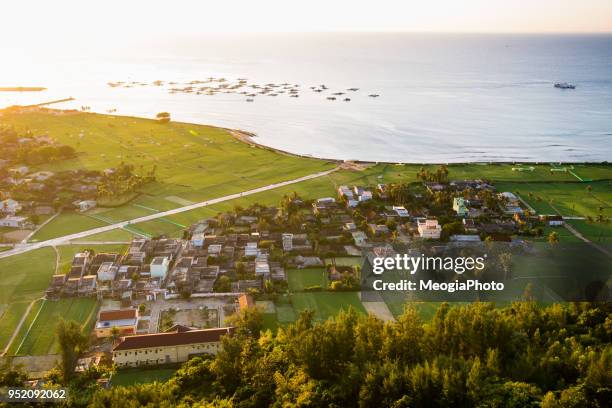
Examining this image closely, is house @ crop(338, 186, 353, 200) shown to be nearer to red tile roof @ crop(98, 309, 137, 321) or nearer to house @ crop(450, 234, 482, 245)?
house @ crop(450, 234, 482, 245)

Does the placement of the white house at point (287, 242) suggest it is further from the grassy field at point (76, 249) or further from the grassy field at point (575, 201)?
the grassy field at point (575, 201)

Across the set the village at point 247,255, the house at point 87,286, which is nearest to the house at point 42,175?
the village at point 247,255

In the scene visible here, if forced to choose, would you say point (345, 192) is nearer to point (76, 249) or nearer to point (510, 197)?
point (510, 197)

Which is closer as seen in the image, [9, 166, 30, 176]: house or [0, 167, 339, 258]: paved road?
[0, 167, 339, 258]: paved road

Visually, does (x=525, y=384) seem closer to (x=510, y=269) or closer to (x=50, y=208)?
(x=510, y=269)

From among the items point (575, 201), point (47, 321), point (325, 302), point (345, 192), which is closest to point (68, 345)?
point (47, 321)

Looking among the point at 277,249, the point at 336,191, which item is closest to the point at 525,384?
the point at 277,249

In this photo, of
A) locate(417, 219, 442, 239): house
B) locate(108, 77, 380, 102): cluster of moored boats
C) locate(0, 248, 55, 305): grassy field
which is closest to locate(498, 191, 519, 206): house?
locate(417, 219, 442, 239): house

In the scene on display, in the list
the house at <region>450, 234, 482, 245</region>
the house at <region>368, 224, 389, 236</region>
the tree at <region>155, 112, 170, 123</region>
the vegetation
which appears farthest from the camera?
the tree at <region>155, 112, 170, 123</region>
